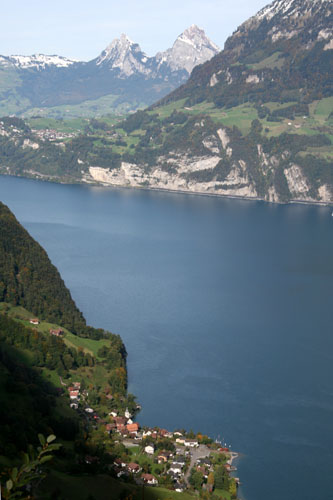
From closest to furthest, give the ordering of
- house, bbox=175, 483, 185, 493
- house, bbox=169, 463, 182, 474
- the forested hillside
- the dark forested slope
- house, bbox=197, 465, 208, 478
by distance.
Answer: house, bbox=175, 483, 185, 493 < house, bbox=197, 465, 208, 478 < house, bbox=169, 463, 182, 474 < the forested hillside < the dark forested slope

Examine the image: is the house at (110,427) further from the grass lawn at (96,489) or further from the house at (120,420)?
the grass lawn at (96,489)

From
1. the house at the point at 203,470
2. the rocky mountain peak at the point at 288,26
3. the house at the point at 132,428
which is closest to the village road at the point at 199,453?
the house at the point at 203,470

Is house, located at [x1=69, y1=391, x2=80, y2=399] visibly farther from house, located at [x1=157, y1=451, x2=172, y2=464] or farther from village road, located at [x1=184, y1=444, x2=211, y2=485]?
village road, located at [x1=184, y1=444, x2=211, y2=485]

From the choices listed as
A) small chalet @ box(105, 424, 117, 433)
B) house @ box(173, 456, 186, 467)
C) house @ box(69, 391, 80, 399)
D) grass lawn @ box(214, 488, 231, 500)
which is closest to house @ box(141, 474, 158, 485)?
house @ box(173, 456, 186, 467)

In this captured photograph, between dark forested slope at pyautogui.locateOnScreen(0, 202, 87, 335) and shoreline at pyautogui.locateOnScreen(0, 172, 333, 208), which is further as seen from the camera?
shoreline at pyautogui.locateOnScreen(0, 172, 333, 208)

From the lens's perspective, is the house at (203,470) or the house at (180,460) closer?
the house at (203,470)
